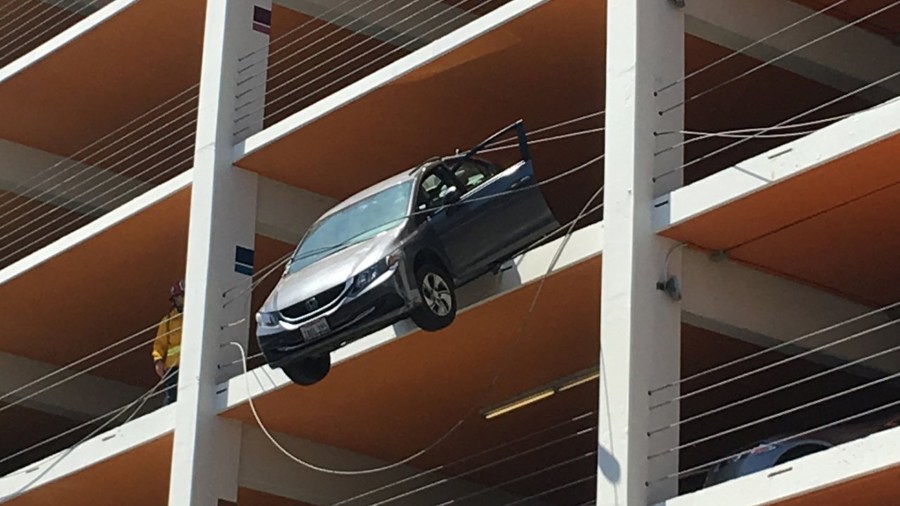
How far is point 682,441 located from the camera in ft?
68.9

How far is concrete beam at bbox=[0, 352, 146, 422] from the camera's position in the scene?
2642cm

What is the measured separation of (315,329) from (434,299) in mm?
1086

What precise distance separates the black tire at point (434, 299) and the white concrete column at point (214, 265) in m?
3.93

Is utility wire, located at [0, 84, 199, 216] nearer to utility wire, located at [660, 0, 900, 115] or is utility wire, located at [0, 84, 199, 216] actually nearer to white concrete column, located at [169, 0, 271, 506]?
white concrete column, located at [169, 0, 271, 506]

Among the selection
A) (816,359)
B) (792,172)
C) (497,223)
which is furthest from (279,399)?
(792,172)

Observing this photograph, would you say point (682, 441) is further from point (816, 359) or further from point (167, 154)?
point (167, 154)

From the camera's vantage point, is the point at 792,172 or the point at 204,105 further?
the point at 204,105

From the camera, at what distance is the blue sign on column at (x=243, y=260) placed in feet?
69.8

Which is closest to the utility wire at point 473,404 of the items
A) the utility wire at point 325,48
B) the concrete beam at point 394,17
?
the utility wire at point 325,48

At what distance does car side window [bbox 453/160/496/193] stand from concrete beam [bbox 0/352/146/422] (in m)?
10.0

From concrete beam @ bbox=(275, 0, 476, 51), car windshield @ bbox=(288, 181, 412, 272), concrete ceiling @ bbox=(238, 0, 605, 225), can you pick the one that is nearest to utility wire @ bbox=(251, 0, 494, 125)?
concrete beam @ bbox=(275, 0, 476, 51)

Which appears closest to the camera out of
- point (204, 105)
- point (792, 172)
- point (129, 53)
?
point (792, 172)

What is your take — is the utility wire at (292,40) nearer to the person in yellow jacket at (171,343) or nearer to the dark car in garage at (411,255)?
the person in yellow jacket at (171,343)

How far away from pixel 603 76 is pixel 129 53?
25.1 ft
